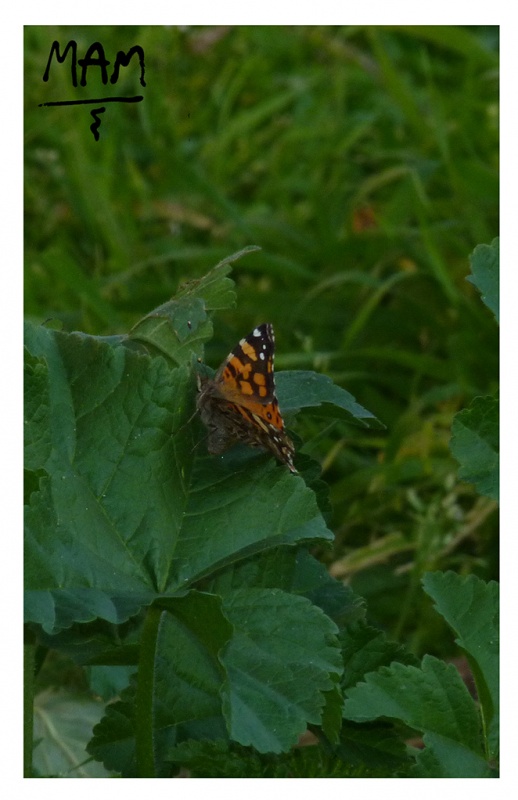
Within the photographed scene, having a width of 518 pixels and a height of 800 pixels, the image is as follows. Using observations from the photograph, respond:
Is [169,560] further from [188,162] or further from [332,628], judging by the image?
[188,162]

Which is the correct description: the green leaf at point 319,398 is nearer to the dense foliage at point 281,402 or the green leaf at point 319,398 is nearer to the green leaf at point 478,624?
the dense foliage at point 281,402

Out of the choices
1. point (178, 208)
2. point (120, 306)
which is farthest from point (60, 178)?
point (120, 306)

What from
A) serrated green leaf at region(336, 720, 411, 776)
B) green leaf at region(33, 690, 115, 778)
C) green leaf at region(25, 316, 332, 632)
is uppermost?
green leaf at region(25, 316, 332, 632)

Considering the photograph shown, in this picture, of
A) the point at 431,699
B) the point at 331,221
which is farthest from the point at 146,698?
the point at 331,221

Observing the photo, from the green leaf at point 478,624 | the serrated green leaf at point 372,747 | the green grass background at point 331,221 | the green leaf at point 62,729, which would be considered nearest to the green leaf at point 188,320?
the green leaf at point 478,624

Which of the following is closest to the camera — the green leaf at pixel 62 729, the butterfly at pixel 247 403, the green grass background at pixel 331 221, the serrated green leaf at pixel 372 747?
the butterfly at pixel 247 403

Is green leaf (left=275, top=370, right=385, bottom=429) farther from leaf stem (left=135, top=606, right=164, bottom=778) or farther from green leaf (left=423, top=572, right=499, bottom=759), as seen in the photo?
leaf stem (left=135, top=606, right=164, bottom=778)

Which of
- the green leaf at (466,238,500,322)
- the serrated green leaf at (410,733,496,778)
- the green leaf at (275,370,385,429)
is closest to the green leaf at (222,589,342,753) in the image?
the serrated green leaf at (410,733,496,778)
